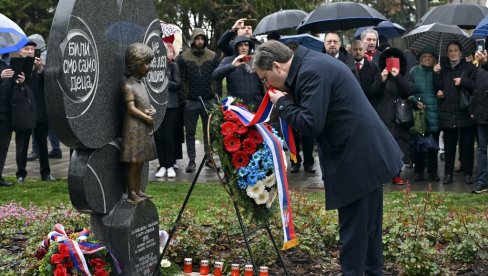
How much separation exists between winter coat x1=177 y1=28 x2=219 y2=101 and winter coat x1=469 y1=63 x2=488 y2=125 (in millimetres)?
3880

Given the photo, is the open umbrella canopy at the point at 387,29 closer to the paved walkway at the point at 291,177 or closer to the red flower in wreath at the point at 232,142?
the paved walkway at the point at 291,177

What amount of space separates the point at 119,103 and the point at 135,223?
3.05 feet

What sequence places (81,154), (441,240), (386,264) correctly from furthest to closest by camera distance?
(441,240) → (386,264) → (81,154)

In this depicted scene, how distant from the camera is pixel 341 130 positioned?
5406 millimetres

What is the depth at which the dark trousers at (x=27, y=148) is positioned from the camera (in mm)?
12055

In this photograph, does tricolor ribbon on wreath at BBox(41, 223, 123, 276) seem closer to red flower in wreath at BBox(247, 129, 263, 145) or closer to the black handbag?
red flower in wreath at BBox(247, 129, 263, 145)

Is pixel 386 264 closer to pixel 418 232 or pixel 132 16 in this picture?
pixel 418 232

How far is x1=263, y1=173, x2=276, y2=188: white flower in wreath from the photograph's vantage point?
6250mm

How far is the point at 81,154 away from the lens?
6.05 metres

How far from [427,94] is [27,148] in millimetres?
5957

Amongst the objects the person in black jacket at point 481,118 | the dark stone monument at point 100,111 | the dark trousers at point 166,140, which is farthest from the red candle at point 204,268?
the dark trousers at point 166,140

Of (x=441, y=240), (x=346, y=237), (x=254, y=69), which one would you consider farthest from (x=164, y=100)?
(x=441, y=240)

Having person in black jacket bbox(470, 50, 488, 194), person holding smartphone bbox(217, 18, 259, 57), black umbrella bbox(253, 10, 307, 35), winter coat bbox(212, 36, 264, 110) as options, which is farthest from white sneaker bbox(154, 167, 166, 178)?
person in black jacket bbox(470, 50, 488, 194)

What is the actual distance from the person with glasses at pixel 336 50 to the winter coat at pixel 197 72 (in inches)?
76.6
